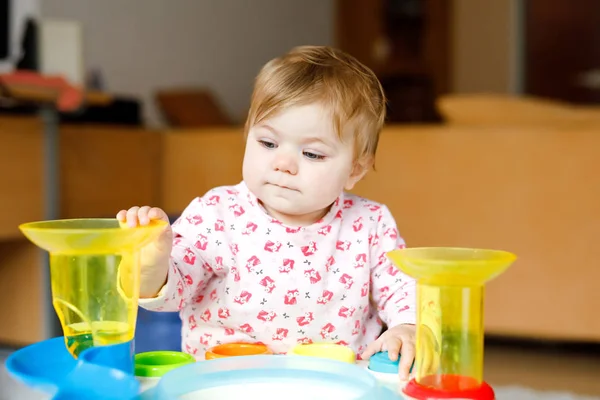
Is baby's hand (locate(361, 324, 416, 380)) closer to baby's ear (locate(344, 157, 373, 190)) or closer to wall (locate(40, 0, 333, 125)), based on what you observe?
baby's ear (locate(344, 157, 373, 190))

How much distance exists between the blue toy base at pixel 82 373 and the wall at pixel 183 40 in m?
2.35

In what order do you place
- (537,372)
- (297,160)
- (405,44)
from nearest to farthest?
(297,160) → (537,372) → (405,44)

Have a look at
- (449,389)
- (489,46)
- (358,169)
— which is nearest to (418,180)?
(358,169)

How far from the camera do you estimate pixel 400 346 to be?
2.52ft

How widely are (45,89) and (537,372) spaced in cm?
149

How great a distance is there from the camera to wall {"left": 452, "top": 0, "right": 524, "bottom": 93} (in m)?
5.27

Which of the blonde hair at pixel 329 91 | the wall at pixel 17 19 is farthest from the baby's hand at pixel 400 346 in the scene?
the wall at pixel 17 19

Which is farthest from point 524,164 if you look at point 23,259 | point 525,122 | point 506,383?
point 23,259

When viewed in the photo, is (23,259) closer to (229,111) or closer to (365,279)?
(365,279)

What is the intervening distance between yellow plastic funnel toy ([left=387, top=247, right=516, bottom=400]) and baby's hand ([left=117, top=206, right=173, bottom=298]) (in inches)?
8.2

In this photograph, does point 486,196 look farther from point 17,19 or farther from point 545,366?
point 17,19

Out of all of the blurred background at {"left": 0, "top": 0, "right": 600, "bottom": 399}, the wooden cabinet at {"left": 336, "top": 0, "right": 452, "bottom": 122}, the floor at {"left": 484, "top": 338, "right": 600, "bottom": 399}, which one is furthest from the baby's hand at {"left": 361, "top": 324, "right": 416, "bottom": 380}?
the wooden cabinet at {"left": 336, "top": 0, "right": 452, "bottom": 122}

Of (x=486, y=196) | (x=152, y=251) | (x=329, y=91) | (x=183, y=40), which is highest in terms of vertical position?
(x=183, y=40)

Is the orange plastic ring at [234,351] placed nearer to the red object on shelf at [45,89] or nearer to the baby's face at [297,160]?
the baby's face at [297,160]
